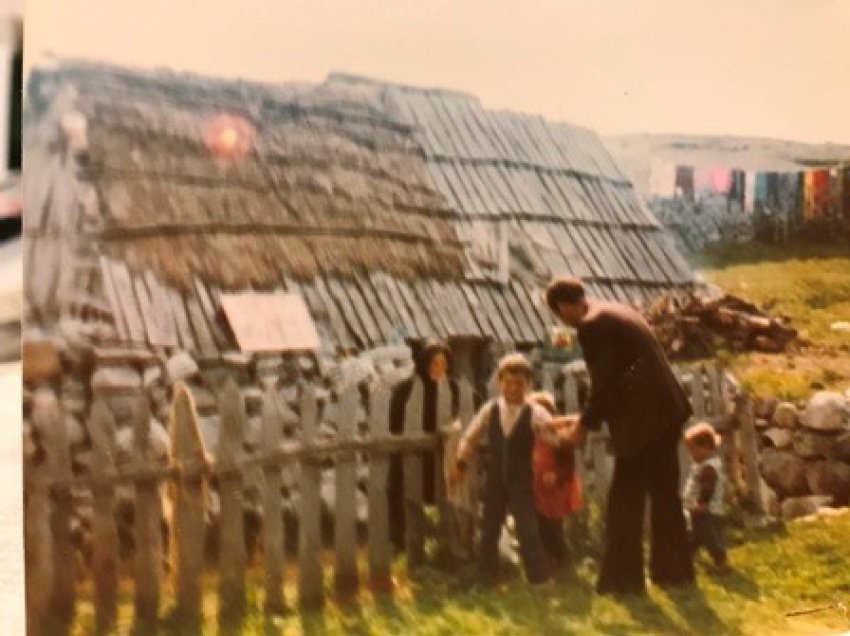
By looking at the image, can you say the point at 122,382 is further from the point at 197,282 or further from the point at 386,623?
the point at 386,623

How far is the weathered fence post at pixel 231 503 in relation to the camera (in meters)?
1.19

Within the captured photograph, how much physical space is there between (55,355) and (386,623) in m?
0.52

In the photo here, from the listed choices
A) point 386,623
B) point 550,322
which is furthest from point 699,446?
point 386,623

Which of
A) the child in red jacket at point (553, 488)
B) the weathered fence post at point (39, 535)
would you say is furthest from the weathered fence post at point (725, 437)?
the weathered fence post at point (39, 535)

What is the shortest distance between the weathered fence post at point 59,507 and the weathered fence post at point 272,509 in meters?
0.23

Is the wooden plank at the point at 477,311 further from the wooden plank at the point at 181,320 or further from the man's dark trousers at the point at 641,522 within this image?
the wooden plank at the point at 181,320

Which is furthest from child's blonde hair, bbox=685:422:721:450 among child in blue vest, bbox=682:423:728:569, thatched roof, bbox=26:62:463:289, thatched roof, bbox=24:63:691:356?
thatched roof, bbox=26:62:463:289

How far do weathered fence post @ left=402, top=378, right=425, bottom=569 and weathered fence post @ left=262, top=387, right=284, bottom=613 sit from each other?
17cm

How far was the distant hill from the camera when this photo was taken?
143cm

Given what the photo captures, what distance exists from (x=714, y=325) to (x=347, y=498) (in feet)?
2.03

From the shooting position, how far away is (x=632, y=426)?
141 cm

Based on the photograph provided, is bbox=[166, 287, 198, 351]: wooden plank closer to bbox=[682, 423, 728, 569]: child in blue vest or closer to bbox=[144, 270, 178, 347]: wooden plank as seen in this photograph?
bbox=[144, 270, 178, 347]: wooden plank

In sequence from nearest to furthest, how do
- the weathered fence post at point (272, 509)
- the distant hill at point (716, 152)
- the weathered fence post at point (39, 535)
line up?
the weathered fence post at point (39, 535) → the weathered fence post at point (272, 509) → the distant hill at point (716, 152)

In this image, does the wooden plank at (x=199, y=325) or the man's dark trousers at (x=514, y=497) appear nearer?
the wooden plank at (x=199, y=325)
